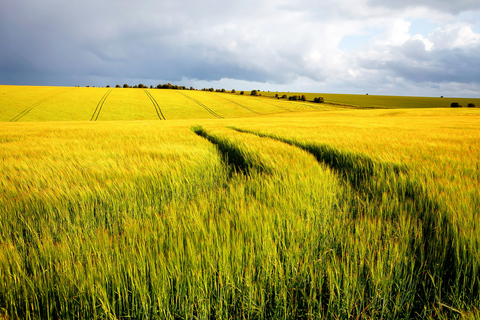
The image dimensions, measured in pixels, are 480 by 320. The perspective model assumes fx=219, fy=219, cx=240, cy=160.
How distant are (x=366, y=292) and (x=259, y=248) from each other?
0.52 m

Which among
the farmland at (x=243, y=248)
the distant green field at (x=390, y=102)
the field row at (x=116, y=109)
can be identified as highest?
the distant green field at (x=390, y=102)

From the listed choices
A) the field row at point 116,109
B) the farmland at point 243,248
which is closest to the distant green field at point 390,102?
the field row at point 116,109

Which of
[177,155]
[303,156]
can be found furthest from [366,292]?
[177,155]

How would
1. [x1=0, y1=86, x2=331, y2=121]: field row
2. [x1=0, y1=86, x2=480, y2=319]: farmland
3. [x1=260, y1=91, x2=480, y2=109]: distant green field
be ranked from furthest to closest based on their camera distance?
[x1=260, y1=91, x2=480, y2=109]: distant green field < [x1=0, y1=86, x2=331, y2=121]: field row < [x1=0, y1=86, x2=480, y2=319]: farmland

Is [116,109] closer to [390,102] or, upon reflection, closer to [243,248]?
[243,248]

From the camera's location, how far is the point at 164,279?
0.93 metres

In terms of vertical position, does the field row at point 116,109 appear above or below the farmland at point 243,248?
above

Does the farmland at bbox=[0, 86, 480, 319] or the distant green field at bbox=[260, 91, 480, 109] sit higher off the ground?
the distant green field at bbox=[260, 91, 480, 109]

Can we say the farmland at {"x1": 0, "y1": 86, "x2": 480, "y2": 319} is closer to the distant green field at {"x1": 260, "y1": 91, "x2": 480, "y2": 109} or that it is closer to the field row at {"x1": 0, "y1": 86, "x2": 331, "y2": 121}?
the field row at {"x1": 0, "y1": 86, "x2": 331, "y2": 121}

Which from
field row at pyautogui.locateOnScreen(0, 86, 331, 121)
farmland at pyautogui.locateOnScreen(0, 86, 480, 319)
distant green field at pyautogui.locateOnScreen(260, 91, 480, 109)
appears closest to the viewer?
farmland at pyautogui.locateOnScreen(0, 86, 480, 319)

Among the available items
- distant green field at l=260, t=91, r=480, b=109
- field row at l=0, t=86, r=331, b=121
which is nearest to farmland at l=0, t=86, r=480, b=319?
field row at l=0, t=86, r=331, b=121

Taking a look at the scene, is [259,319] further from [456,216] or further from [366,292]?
[456,216]

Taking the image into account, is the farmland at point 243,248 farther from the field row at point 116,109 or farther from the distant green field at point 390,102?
the distant green field at point 390,102

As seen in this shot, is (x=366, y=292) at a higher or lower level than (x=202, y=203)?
lower
